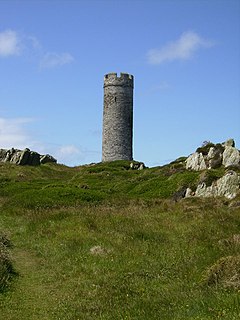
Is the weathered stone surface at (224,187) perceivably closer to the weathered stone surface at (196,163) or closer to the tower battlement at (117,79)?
the weathered stone surface at (196,163)

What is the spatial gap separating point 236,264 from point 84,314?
3786mm

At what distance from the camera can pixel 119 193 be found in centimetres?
3694

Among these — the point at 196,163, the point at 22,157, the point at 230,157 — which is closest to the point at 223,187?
the point at 230,157

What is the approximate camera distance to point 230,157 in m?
36.3

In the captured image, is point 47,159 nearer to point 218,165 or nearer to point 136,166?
point 136,166

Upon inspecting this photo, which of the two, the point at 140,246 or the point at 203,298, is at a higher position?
the point at 140,246

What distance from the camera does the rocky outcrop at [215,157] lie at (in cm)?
3593

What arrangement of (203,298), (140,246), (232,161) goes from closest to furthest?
(203,298) → (140,246) → (232,161)

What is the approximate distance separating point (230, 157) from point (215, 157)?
9.72ft

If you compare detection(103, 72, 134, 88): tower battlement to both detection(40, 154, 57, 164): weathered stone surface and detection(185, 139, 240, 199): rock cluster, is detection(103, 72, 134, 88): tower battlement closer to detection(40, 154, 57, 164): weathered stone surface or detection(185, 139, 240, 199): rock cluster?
detection(40, 154, 57, 164): weathered stone surface

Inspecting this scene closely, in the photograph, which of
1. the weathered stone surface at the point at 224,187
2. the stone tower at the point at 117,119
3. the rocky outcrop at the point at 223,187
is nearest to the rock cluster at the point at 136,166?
the stone tower at the point at 117,119

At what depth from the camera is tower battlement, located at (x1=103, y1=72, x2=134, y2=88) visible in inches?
2995

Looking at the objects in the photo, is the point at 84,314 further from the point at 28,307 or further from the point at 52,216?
the point at 52,216

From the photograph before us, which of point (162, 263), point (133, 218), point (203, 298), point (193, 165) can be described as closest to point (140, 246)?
point (162, 263)
